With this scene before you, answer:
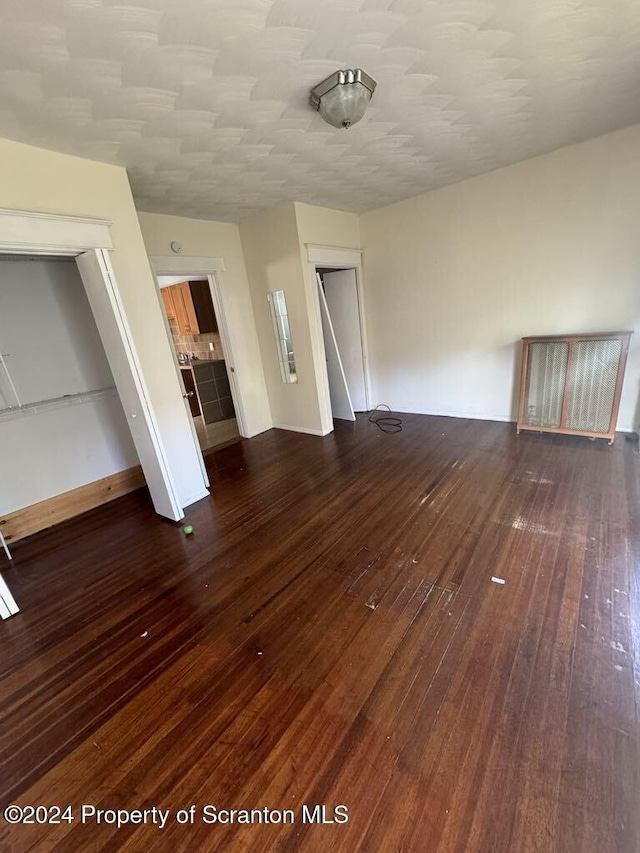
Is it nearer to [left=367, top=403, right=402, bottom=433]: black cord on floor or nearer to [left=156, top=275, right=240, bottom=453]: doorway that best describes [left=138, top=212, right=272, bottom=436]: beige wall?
[left=156, top=275, right=240, bottom=453]: doorway

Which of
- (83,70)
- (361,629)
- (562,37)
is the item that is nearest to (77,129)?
(83,70)

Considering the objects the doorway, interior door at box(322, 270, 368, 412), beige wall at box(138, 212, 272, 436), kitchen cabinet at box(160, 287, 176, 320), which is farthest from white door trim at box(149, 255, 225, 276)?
kitchen cabinet at box(160, 287, 176, 320)

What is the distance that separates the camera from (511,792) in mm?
1129

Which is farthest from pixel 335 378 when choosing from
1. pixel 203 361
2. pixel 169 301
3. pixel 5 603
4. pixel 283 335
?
pixel 5 603

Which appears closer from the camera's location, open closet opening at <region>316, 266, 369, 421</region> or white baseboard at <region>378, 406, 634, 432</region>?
white baseboard at <region>378, 406, 634, 432</region>

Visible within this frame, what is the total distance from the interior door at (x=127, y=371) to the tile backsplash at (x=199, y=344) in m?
3.40

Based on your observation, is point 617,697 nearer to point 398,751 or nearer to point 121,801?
point 398,751

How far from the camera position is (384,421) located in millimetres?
4801

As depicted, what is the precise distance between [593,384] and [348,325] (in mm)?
3034

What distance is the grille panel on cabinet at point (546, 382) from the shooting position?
11.5 ft

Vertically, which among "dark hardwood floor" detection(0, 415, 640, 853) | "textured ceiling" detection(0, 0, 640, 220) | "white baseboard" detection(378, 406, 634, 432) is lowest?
"dark hardwood floor" detection(0, 415, 640, 853)

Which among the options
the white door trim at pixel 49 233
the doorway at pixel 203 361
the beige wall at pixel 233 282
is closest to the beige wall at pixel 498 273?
the beige wall at pixel 233 282

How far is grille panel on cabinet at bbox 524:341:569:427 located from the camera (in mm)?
3494

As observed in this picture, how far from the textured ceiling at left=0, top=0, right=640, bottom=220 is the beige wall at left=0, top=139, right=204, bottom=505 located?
114mm
